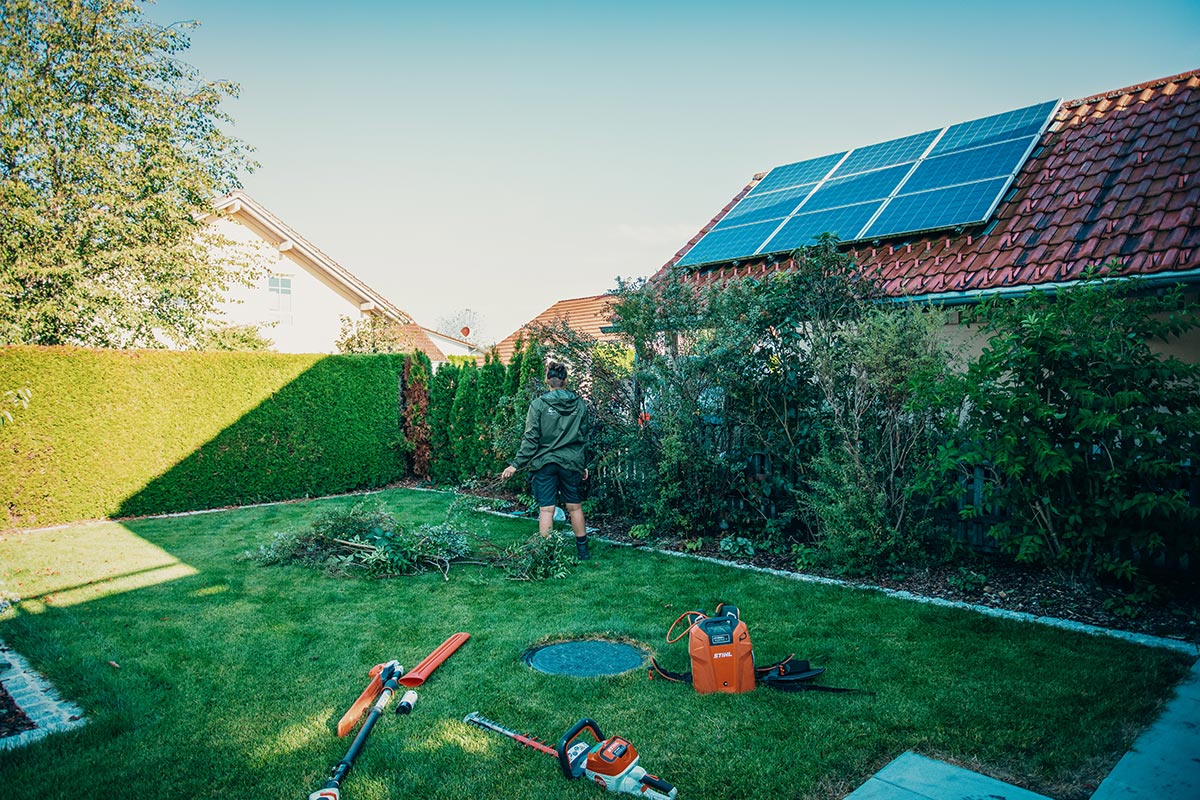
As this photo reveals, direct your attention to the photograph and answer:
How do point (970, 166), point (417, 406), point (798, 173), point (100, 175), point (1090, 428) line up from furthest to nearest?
1. point (417, 406)
2. point (798, 173)
3. point (100, 175)
4. point (970, 166)
5. point (1090, 428)

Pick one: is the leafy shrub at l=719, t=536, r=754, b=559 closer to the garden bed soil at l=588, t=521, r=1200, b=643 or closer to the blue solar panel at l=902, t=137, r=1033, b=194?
the garden bed soil at l=588, t=521, r=1200, b=643

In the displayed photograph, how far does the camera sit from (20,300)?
10.8 m

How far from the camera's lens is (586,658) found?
440 cm

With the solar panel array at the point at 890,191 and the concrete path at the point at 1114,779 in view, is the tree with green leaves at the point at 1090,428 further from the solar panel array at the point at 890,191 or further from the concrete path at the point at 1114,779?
the solar panel array at the point at 890,191

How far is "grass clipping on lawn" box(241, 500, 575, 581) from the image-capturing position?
21.5 feet

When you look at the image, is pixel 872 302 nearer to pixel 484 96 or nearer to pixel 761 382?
pixel 761 382

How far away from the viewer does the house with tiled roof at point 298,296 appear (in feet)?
72.4

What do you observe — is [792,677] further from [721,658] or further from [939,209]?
[939,209]

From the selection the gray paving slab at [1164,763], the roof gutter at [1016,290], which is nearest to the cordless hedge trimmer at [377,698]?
the gray paving slab at [1164,763]

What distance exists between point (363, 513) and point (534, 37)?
26.3 feet

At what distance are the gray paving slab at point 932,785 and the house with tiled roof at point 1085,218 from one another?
5233 millimetres

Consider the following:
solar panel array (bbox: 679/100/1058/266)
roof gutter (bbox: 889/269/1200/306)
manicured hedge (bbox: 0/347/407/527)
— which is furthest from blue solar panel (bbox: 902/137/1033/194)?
manicured hedge (bbox: 0/347/407/527)

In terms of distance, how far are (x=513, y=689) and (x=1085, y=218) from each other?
8.53 m

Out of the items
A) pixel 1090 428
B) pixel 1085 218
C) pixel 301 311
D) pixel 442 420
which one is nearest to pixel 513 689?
pixel 1090 428
